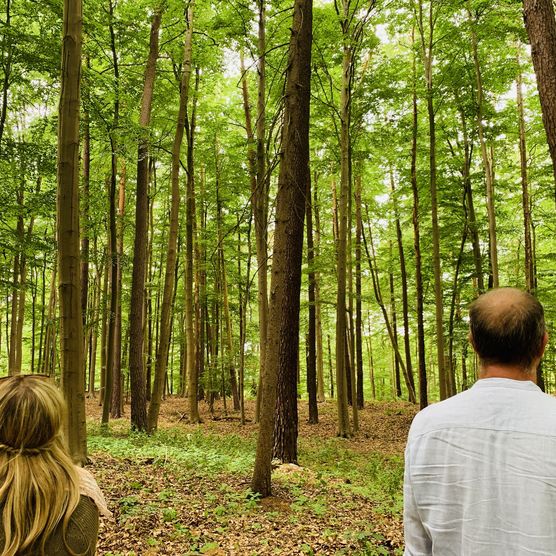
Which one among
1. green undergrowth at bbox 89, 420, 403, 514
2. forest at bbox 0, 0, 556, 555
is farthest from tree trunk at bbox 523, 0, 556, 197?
green undergrowth at bbox 89, 420, 403, 514

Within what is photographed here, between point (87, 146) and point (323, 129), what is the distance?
22.7ft

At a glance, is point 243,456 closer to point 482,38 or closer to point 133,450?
point 133,450

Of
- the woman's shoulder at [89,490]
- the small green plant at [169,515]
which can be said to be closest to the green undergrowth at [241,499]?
the small green plant at [169,515]

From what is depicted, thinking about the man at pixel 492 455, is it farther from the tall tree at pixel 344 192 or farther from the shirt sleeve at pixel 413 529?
the tall tree at pixel 344 192

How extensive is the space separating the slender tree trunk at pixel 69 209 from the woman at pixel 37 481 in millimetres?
3922

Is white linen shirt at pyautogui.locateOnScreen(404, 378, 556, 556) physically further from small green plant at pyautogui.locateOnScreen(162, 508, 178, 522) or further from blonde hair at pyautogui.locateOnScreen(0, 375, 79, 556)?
small green plant at pyautogui.locateOnScreen(162, 508, 178, 522)

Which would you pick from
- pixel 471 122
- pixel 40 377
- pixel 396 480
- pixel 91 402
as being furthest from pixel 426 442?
pixel 91 402

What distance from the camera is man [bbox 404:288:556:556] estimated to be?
146 cm

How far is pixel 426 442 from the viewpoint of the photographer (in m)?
1.63

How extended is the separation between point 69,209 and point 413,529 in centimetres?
522

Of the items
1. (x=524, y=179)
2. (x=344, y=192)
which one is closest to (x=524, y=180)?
(x=524, y=179)

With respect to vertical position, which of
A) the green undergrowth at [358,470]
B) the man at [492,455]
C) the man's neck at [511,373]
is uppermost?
the man's neck at [511,373]

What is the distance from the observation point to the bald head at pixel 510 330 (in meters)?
1.63

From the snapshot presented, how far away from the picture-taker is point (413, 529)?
66.0 inches
